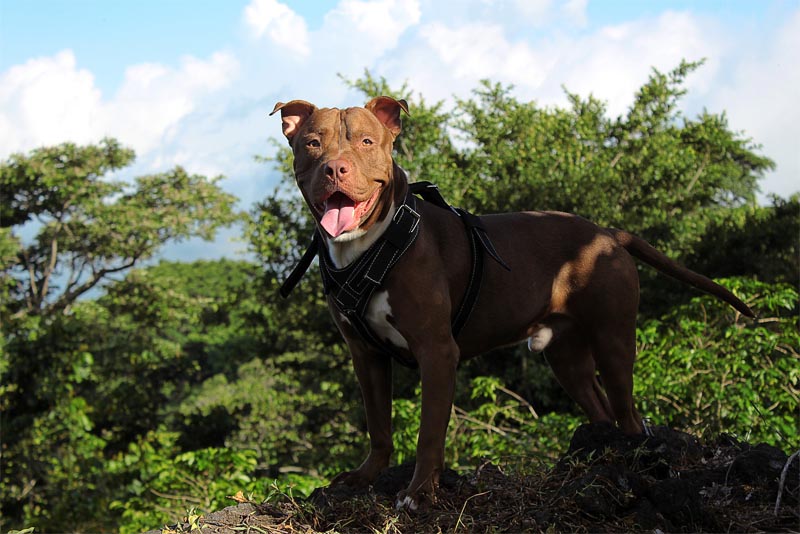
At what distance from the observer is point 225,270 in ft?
112

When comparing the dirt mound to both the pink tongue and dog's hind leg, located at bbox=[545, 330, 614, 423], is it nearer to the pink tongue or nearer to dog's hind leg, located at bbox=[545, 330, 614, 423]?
dog's hind leg, located at bbox=[545, 330, 614, 423]

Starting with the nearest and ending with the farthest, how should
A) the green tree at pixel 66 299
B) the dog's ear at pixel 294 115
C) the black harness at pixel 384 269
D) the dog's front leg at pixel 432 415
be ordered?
the dog's front leg at pixel 432 415 < the black harness at pixel 384 269 < the dog's ear at pixel 294 115 < the green tree at pixel 66 299

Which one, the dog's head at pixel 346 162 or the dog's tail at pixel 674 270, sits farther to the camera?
the dog's tail at pixel 674 270

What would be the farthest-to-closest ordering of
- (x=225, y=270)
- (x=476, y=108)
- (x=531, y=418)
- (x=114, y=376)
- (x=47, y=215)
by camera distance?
1. (x=225, y=270)
2. (x=47, y=215)
3. (x=114, y=376)
4. (x=476, y=108)
5. (x=531, y=418)

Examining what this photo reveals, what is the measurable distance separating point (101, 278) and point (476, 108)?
10.0 meters

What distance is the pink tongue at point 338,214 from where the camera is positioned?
12.2 feet

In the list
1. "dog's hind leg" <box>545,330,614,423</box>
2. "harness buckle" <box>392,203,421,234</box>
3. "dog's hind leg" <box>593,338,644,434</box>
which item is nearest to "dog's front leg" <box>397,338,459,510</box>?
"harness buckle" <box>392,203,421,234</box>

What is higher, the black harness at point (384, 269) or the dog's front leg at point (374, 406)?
the black harness at point (384, 269)

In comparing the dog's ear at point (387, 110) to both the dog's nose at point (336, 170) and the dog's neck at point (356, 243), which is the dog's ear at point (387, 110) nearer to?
the dog's neck at point (356, 243)

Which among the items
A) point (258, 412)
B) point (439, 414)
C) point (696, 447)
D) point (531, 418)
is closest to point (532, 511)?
point (439, 414)

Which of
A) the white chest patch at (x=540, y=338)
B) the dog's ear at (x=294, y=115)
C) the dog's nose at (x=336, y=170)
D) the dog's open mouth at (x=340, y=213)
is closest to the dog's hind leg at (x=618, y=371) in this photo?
the white chest patch at (x=540, y=338)

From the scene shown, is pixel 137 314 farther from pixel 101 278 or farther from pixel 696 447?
pixel 696 447

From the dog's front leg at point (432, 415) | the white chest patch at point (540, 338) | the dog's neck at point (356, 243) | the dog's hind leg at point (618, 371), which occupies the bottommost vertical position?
the dog's front leg at point (432, 415)

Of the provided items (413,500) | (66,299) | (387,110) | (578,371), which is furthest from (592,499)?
(66,299)
